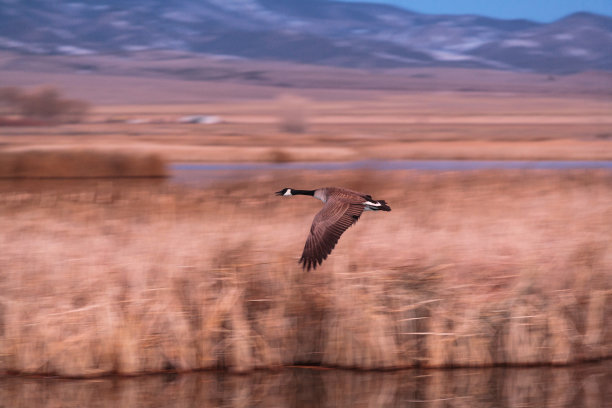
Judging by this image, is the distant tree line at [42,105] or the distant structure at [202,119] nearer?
the distant structure at [202,119]

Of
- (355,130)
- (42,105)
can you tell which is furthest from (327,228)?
(42,105)

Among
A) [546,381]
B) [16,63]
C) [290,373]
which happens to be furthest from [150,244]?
[16,63]

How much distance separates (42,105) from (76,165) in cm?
6506

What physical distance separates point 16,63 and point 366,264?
112 meters

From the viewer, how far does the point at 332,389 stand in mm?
9133

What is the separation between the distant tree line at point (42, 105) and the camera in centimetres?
8506

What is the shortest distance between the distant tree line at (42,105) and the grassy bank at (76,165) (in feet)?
203

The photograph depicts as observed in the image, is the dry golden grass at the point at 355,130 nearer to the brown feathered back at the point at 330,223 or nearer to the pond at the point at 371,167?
the pond at the point at 371,167

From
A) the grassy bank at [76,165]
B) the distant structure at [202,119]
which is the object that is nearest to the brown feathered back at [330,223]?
the grassy bank at [76,165]

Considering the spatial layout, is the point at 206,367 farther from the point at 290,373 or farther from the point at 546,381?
the point at 546,381

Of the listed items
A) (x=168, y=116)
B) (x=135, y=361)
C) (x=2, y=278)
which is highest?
(x=2, y=278)

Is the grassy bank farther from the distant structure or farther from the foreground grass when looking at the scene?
the distant structure

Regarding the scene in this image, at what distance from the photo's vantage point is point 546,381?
9.12 m

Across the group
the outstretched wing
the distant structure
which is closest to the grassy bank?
the outstretched wing
